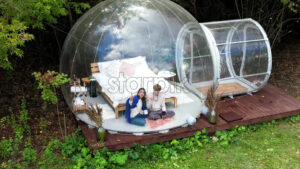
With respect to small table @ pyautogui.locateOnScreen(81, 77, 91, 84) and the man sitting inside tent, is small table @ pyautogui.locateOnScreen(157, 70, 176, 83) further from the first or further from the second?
small table @ pyautogui.locateOnScreen(81, 77, 91, 84)

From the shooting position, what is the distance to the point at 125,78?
5969mm

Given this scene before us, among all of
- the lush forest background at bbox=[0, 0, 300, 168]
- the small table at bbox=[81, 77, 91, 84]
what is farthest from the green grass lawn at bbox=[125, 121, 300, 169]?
the small table at bbox=[81, 77, 91, 84]

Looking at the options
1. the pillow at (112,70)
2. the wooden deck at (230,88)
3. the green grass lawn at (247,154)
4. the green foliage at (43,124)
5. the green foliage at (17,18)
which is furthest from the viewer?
the wooden deck at (230,88)

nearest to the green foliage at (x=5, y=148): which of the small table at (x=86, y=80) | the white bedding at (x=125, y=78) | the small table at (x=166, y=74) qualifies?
the small table at (x=86, y=80)

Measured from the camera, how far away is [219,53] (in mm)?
6906

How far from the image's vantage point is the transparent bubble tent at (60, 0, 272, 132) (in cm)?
579

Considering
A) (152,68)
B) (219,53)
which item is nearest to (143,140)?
(152,68)

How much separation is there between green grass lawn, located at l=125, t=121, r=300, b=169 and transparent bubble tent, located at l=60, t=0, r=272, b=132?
773mm

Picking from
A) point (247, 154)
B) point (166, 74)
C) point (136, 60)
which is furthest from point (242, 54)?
point (136, 60)

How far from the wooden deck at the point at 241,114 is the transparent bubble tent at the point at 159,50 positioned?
276 mm

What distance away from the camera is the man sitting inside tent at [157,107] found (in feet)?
19.5

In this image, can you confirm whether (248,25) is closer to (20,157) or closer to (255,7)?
(255,7)

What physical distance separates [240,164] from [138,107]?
6.78 feet

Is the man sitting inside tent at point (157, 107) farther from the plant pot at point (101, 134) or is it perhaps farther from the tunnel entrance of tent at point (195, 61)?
the plant pot at point (101, 134)
